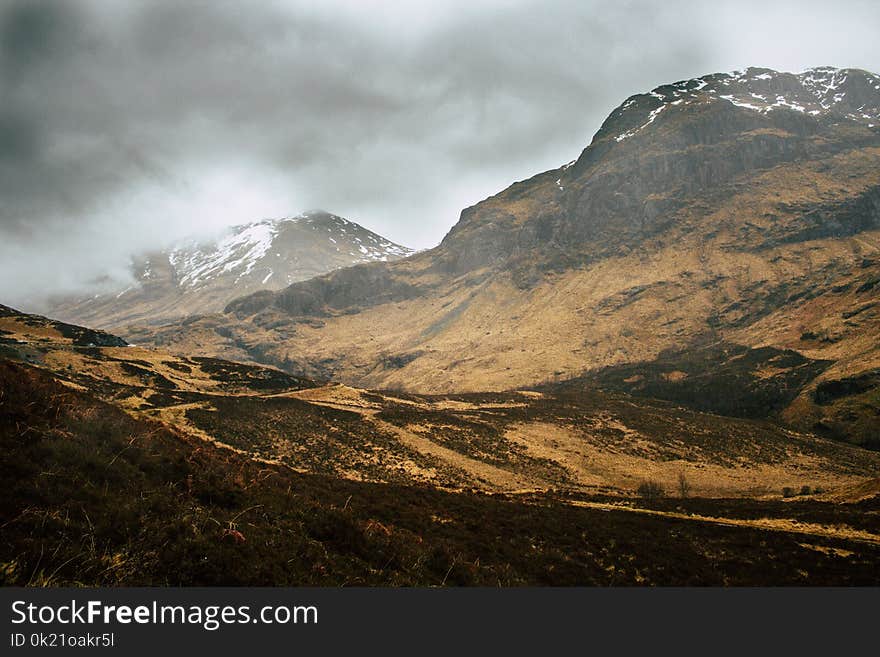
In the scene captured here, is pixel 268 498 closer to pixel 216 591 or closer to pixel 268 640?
pixel 216 591

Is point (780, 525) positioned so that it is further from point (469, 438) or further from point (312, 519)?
point (469, 438)

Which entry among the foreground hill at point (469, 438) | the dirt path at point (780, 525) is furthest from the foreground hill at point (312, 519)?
the foreground hill at point (469, 438)

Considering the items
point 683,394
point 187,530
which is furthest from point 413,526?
point 683,394

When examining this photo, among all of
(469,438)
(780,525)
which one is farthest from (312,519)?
(469,438)

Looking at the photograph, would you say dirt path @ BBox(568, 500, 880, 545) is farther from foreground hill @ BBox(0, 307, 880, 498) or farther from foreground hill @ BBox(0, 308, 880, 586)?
foreground hill @ BBox(0, 307, 880, 498)

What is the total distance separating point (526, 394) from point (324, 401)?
52.7m

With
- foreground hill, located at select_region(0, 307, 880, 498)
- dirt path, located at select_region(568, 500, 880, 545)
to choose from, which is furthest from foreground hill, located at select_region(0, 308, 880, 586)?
foreground hill, located at select_region(0, 307, 880, 498)

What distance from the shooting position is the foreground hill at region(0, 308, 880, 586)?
8352 mm

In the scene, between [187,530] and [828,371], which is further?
[828,371]

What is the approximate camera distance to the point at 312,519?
12664 mm

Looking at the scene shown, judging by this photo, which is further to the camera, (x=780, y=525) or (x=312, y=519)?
(x=780, y=525)

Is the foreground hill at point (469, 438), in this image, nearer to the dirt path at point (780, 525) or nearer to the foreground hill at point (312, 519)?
the foreground hill at point (312, 519)

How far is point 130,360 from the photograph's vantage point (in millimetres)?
81750

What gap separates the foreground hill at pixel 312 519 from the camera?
27.4 feet
